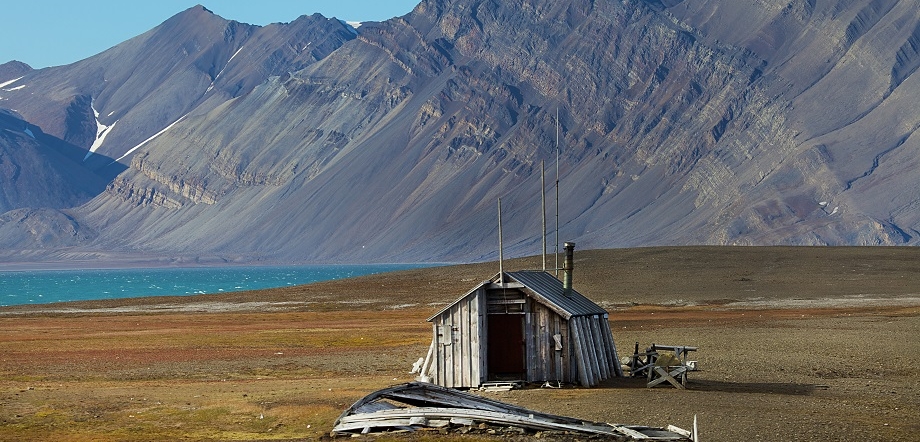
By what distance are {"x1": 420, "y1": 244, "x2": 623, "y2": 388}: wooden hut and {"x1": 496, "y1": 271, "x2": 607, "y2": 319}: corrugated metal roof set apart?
5 cm

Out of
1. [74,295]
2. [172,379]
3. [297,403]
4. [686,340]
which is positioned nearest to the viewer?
[297,403]

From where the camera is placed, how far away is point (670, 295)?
86.3 metres

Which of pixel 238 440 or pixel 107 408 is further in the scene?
pixel 107 408

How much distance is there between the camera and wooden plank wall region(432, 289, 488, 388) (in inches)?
1345

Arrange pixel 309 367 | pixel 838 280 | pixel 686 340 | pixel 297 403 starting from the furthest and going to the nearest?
pixel 838 280, pixel 686 340, pixel 309 367, pixel 297 403

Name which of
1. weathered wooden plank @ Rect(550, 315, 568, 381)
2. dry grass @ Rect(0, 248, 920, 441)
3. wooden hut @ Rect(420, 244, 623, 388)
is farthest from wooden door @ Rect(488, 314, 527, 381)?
dry grass @ Rect(0, 248, 920, 441)

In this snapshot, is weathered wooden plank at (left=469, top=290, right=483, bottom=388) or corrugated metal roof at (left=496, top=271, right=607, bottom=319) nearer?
corrugated metal roof at (left=496, top=271, right=607, bottom=319)

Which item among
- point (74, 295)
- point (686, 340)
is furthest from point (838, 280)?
point (74, 295)

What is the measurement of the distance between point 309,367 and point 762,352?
48.8 ft

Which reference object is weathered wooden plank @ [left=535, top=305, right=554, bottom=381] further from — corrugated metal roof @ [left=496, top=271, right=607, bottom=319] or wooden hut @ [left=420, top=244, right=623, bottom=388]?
corrugated metal roof @ [left=496, top=271, right=607, bottom=319]

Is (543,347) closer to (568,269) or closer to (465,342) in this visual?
(465,342)

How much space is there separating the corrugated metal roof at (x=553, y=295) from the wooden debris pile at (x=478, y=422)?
22.5 ft

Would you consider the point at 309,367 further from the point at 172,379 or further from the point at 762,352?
the point at 762,352

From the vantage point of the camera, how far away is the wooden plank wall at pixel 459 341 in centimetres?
3416
